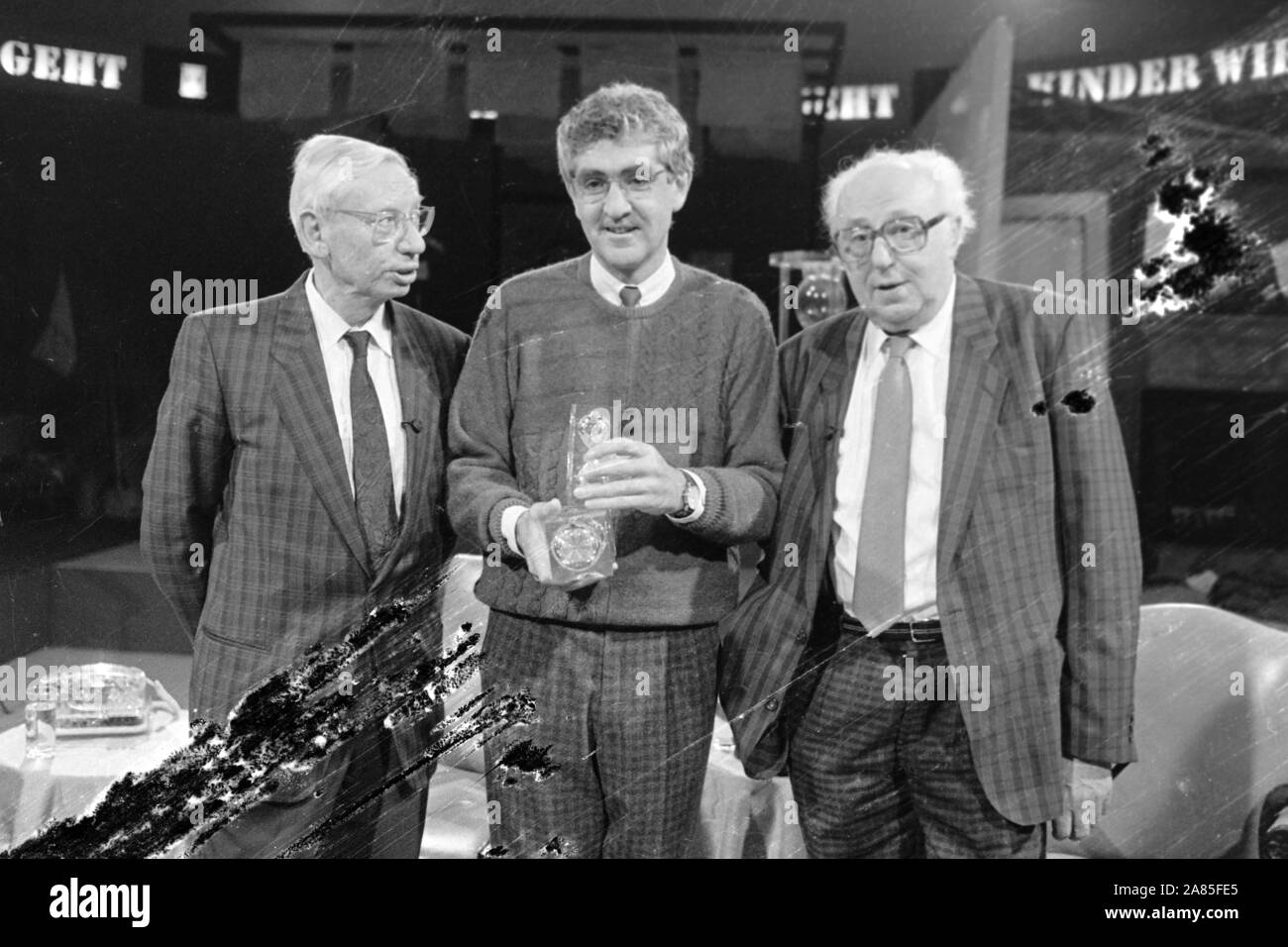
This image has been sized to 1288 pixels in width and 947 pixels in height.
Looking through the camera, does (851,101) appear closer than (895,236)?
No

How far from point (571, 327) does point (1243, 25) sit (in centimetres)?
141

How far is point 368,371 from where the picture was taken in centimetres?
200

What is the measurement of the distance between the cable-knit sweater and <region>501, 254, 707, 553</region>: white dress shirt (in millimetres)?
16

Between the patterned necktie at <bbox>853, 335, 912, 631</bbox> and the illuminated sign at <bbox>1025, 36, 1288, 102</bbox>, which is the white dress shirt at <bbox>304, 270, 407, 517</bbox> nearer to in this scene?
the patterned necktie at <bbox>853, 335, 912, 631</bbox>

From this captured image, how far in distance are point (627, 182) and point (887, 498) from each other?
73 cm

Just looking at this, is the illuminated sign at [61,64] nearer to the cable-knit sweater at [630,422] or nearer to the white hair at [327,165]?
the white hair at [327,165]

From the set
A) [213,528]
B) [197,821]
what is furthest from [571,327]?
[197,821]

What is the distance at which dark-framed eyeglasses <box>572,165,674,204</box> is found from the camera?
6.29ft

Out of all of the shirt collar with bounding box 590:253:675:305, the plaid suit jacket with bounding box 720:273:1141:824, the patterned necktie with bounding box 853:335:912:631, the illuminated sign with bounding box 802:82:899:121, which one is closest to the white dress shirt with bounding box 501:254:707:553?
the shirt collar with bounding box 590:253:675:305

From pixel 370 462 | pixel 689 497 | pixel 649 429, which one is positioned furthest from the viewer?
pixel 370 462

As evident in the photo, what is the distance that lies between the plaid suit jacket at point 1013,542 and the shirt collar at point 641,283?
28 centimetres

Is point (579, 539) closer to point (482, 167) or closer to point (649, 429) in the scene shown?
point (649, 429)

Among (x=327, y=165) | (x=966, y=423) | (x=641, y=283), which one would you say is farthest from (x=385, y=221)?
(x=966, y=423)
